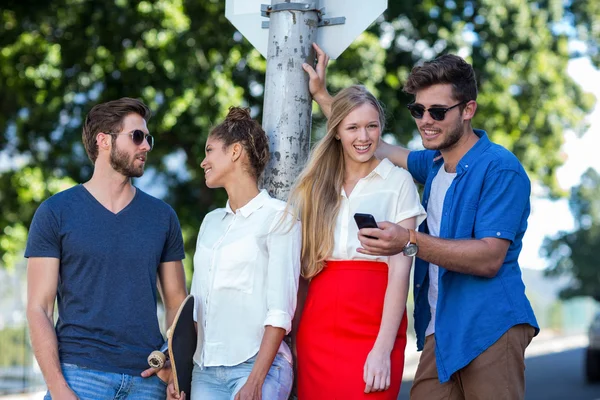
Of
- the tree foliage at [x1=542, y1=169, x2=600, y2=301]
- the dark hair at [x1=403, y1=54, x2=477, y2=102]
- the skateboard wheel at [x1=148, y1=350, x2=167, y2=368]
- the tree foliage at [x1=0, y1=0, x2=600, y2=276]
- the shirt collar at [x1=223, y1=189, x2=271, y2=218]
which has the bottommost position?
the tree foliage at [x1=542, y1=169, x2=600, y2=301]

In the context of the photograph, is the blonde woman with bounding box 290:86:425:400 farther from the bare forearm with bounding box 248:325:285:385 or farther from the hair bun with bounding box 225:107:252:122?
the hair bun with bounding box 225:107:252:122

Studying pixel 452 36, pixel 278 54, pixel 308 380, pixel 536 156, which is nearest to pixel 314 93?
pixel 278 54

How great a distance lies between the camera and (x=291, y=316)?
3932mm

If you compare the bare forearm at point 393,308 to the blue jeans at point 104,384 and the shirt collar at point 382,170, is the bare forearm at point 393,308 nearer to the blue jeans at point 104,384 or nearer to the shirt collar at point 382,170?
the shirt collar at point 382,170

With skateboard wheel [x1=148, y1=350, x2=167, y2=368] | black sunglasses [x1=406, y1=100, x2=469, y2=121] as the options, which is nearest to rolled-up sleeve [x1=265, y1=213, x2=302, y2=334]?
skateboard wheel [x1=148, y1=350, x2=167, y2=368]

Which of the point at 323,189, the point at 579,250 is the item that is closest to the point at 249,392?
the point at 323,189

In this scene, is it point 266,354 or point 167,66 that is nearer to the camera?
point 266,354

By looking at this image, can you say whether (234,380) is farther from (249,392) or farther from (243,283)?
(243,283)

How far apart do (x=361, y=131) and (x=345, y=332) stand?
87cm

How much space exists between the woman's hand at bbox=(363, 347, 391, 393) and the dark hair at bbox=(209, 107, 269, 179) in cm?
100

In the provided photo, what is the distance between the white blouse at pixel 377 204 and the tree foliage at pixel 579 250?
47.6 metres

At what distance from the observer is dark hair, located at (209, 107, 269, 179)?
13.8ft

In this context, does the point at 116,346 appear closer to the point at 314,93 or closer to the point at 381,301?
the point at 381,301

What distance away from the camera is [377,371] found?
3.81 m
